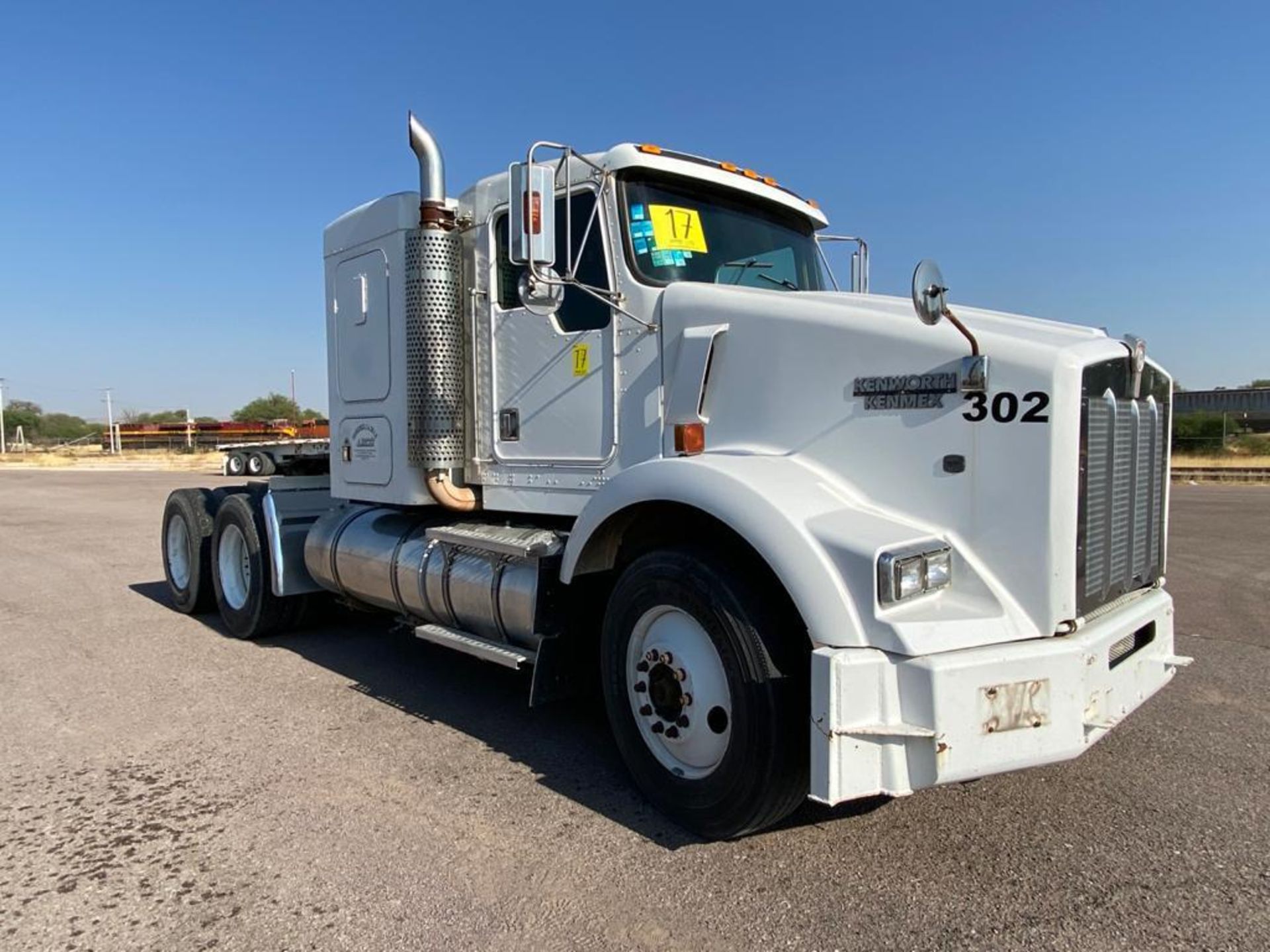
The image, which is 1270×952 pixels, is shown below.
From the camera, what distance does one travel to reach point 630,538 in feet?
13.4

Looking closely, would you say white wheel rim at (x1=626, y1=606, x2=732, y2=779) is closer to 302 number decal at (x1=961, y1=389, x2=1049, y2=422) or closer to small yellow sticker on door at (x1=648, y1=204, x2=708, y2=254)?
302 number decal at (x1=961, y1=389, x2=1049, y2=422)

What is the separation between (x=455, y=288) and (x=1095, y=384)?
11.2 feet

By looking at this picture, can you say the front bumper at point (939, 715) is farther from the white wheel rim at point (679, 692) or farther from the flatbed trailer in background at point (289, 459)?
the flatbed trailer in background at point (289, 459)

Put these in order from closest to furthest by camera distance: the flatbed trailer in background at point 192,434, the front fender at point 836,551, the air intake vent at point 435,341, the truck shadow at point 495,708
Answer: the front fender at point 836,551 < the truck shadow at point 495,708 < the air intake vent at point 435,341 < the flatbed trailer in background at point 192,434

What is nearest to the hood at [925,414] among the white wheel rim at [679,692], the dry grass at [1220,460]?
the white wheel rim at [679,692]

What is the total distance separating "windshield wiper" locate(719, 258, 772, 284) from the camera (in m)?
4.38

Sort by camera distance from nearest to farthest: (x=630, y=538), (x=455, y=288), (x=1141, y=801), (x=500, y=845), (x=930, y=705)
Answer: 1. (x=930, y=705)
2. (x=500, y=845)
3. (x=1141, y=801)
4. (x=630, y=538)
5. (x=455, y=288)

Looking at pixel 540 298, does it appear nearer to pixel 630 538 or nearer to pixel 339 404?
pixel 630 538

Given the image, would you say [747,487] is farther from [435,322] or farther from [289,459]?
[289,459]

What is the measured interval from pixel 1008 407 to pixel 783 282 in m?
1.85

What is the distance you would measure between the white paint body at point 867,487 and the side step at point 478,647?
0.59m

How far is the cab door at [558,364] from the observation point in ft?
14.3

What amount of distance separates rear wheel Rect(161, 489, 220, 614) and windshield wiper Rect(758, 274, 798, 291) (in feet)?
17.7

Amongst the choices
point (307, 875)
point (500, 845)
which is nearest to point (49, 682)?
point (307, 875)
